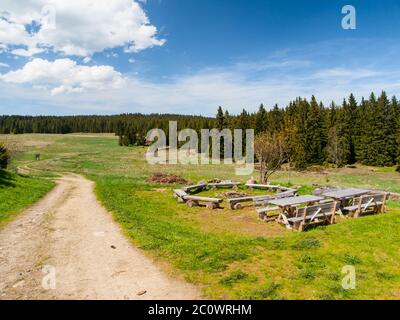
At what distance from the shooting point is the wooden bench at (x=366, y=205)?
50.3ft

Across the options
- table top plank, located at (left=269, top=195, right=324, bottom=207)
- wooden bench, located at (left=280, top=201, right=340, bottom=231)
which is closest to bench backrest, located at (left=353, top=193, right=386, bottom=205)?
wooden bench, located at (left=280, top=201, right=340, bottom=231)

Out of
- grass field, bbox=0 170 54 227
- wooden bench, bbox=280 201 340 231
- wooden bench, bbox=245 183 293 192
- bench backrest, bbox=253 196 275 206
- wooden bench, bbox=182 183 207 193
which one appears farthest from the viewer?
wooden bench, bbox=182 183 207 193

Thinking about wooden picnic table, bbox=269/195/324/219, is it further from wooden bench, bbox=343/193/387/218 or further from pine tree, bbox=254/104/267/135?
pine tree, bbox=254/104/267/135

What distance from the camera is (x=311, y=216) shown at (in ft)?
44.5

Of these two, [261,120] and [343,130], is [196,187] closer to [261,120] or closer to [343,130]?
[343,130]

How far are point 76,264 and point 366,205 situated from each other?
13.1 meters

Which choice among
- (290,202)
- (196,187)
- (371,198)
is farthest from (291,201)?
(196,187)

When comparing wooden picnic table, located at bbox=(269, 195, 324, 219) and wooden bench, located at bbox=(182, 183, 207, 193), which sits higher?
wooden picnic table, located at bbox=(269, 195, 324, 219)

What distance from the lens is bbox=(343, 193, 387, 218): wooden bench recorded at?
50.3 feet

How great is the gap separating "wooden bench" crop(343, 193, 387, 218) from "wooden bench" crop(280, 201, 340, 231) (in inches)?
62.0

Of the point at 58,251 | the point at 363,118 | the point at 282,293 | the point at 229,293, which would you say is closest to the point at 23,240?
the point at 58,251

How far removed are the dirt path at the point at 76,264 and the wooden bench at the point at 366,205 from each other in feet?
34.8

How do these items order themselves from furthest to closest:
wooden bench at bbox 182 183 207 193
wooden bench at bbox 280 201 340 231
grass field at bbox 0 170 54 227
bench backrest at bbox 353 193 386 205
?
wooden bench at bbox 182 183 207 193
grass field at bbox 0 170 54 227
bench backrest at bbox 353 193 386 205
wooden bench at bbox 280 201 340 231

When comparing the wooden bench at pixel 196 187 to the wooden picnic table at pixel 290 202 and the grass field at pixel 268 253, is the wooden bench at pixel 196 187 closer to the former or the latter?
the grass field at pixel 268 253
